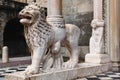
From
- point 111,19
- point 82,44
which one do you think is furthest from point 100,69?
point 82,44

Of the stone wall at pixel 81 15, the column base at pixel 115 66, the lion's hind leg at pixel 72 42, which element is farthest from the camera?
the stone wall at pixel 81 15

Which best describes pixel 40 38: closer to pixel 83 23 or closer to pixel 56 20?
pixel 56 20

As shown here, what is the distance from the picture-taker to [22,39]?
15.5 m

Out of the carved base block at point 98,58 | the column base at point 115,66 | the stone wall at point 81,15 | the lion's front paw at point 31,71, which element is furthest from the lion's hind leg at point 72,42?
the stone wall at point 81,15

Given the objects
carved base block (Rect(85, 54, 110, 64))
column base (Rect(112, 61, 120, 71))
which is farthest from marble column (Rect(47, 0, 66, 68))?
column base (Rect(112, 61, 120, 71))

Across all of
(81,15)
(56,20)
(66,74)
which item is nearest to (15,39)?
(81,15)

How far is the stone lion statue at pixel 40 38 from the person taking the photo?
13.2ft

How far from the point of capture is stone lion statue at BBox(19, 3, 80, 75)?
A: 4.02 meters

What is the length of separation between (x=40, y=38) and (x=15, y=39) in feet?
36.8

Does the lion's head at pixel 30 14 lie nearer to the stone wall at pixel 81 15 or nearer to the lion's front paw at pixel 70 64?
the lion's front paw at pixel 70 64

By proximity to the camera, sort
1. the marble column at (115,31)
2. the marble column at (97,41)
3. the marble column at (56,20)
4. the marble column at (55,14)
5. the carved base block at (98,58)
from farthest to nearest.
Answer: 1. the marble column at (115,31)
2. the marble column at (97,41)
3. the carved base block at (98,58)
4. the marble column at (55,14)
5. the marble column at (56,20)

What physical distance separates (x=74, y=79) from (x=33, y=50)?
1048 mm

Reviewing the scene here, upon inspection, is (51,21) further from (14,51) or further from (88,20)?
(14,51)

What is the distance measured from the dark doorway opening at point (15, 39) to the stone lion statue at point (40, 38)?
33.2 feet
